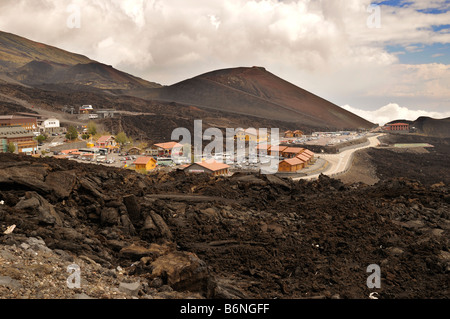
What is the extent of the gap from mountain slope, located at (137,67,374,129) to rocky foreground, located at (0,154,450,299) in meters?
94.9

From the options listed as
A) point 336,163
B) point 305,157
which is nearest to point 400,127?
point 336,163

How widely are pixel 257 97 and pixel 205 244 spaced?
11526 cm

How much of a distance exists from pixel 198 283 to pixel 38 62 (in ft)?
576

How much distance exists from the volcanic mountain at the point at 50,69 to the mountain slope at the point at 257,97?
1187 inches

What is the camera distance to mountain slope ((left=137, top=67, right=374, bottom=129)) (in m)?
112

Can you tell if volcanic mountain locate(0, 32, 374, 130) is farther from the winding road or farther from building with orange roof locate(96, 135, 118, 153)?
the winding road

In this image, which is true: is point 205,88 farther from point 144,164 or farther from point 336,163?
point 144,164

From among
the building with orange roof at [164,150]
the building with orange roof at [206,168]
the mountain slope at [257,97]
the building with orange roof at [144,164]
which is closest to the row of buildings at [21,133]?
the building with orange roof at [144,164]

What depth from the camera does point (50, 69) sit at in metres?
159

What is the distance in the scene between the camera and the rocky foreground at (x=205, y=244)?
634 centimetres

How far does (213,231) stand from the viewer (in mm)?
10102

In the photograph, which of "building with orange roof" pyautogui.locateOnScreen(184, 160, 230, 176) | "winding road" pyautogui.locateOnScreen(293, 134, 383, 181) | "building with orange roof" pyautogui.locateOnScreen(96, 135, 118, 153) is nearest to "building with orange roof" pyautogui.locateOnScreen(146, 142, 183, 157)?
"building with orange roof" pyautogui.locateOnScreen(96, 135, 118, 153)

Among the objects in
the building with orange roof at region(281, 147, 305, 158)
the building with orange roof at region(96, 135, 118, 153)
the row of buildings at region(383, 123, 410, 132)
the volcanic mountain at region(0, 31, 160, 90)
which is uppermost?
the volcanic mountain at region(0, 31, 160, 90)

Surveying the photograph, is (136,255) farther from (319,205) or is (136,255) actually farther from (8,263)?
(319,205)
